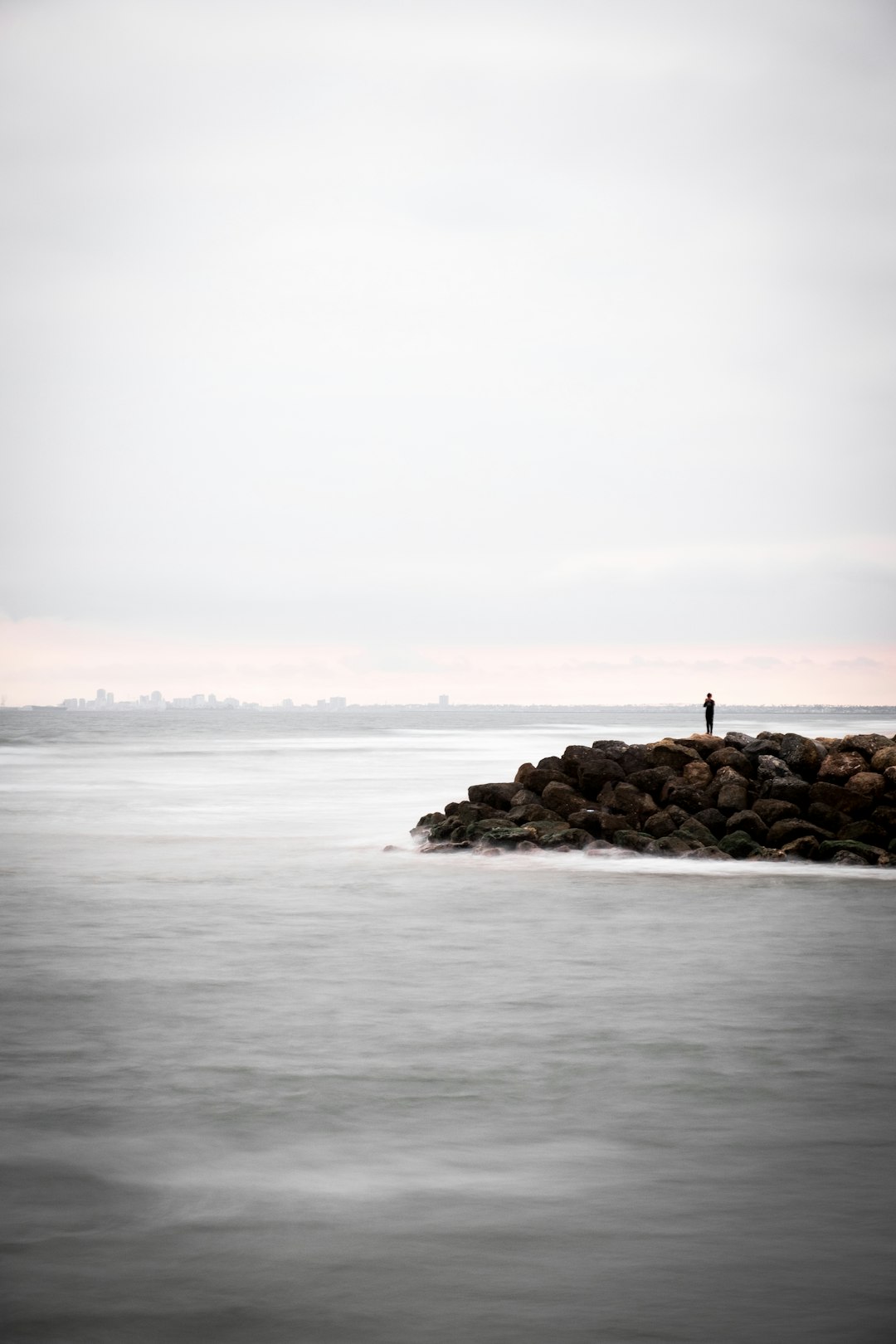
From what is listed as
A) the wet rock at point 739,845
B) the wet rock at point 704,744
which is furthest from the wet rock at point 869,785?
the wet rock at point 704,744

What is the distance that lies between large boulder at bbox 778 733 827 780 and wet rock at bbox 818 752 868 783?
284 mm

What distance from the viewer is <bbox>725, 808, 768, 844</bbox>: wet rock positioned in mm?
19422

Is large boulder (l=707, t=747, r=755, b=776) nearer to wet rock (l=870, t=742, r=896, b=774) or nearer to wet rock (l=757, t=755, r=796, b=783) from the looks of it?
wet rock (l=757, t=755, r=796, b=783)

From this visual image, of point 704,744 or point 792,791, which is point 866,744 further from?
point 704,744

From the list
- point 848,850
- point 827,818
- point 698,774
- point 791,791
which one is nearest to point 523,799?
point 698,774

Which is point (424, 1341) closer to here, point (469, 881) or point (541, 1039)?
point (541, 1039)

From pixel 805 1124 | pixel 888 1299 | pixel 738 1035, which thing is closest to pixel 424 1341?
pixel 888 1299

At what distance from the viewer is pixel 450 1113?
7355mm

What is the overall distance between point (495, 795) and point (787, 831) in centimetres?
503

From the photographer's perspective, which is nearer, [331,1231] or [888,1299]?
[888,1299]

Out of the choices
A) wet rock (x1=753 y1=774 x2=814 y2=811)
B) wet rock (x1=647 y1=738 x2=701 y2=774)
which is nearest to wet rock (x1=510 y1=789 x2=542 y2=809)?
wet rock (x1=647 y1=738 x2=701 y2=774)

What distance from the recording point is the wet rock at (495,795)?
22.0 meters

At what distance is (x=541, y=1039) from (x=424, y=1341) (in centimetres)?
449

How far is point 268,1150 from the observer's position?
21.9ft
